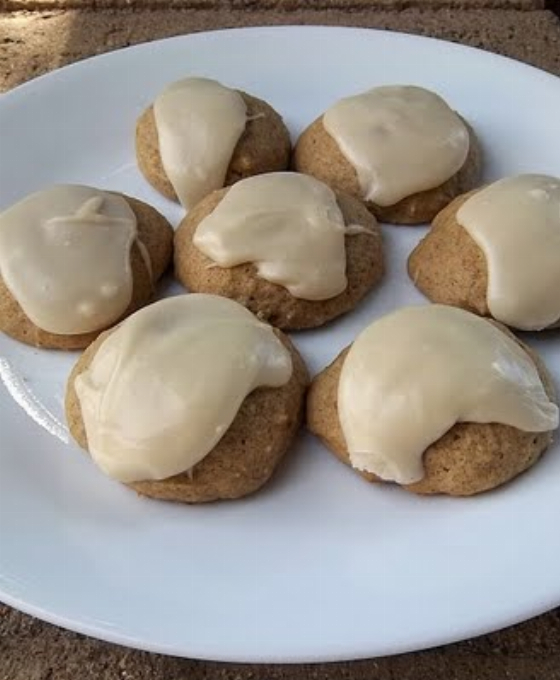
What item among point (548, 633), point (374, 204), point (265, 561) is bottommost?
point (548, 633)

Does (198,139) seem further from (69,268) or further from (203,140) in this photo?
(69,268)

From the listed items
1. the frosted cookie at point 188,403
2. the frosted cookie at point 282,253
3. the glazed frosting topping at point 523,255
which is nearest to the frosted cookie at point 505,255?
the glazed frosting topping at point 523,255

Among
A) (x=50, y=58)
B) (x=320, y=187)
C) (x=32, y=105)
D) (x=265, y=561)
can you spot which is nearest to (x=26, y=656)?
(x=265, y=561)

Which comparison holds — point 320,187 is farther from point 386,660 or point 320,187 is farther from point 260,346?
point 386,660

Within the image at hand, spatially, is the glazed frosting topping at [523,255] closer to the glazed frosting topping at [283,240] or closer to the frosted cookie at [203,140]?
the glazed frosting topping at [283,240]

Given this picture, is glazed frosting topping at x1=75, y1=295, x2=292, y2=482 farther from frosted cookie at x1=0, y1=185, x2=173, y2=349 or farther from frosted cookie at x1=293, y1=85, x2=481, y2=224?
frosted cookie at x1=293, y1=85, x2=481, y2=224

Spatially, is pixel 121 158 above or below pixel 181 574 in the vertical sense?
above
